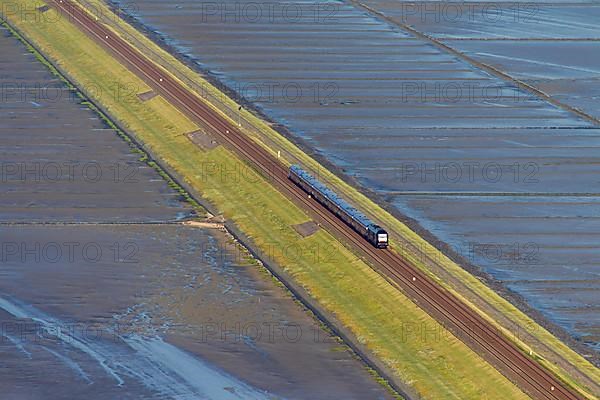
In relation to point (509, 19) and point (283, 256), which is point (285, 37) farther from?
point (283, 256)

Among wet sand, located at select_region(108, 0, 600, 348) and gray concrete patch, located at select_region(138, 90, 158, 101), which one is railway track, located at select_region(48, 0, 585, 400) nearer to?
gray concrete patch, located at select_region(138, 90, 158, 101)

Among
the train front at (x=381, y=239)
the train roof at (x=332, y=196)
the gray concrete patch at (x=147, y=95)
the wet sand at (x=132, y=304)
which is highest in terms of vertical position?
the gray concrete patch at (x=147, y=95)

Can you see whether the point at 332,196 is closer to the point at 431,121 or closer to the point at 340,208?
the point at 340,208

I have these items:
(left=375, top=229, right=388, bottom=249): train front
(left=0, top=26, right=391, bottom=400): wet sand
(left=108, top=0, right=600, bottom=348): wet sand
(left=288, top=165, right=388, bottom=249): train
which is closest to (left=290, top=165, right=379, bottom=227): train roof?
(left=288, top=165, right=388, bottom=249): train

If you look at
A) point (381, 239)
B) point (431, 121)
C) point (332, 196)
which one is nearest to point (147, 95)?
point (431, 121)

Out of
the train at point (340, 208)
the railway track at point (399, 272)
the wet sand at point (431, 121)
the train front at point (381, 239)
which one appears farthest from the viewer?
the wet sand at point (431, 121)

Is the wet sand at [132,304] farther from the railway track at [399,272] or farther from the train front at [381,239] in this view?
the train front at [381,239]

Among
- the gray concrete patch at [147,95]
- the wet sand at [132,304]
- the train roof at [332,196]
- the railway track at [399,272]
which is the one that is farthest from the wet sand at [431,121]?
the wet sand at [132,304]
